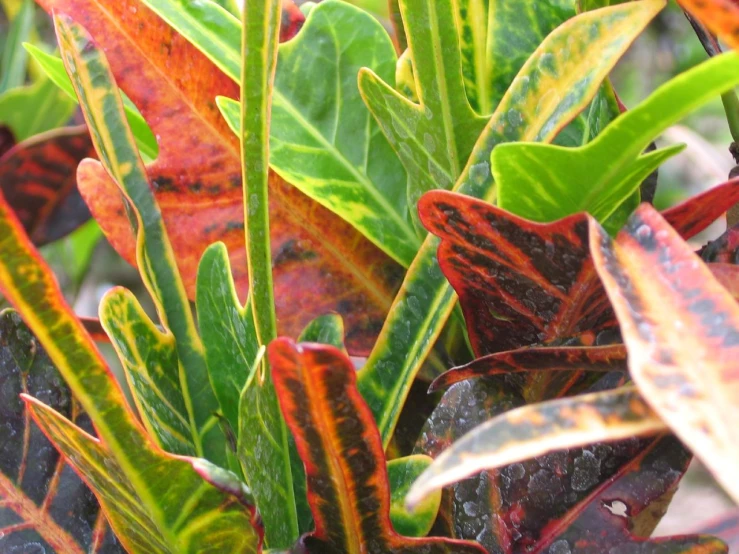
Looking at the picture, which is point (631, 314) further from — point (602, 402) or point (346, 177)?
point (346, 177)

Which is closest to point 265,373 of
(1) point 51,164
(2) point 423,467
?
(2) point 423,467

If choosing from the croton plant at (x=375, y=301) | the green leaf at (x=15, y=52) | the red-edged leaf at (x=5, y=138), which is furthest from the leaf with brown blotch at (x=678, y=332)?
the green leaf at (x=15, y=52)

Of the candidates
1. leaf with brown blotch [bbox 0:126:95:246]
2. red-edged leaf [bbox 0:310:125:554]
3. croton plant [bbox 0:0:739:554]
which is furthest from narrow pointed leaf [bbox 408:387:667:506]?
leaf with brown blotch [bbox 0:126:95:246]

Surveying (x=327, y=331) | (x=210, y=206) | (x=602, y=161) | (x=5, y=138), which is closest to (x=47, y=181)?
(x=5, y=138)

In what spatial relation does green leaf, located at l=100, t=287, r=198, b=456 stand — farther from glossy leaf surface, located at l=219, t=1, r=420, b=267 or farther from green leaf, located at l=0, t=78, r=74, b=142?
green leaf, located at l=0, t=78, r=74, b=142

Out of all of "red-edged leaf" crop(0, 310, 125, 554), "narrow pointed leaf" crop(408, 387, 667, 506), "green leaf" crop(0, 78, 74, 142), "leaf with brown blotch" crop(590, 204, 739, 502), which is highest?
"leaf with brown blotch" crop(590, 204, 739, 502)

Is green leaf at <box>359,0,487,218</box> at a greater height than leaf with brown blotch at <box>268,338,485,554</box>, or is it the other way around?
green leaf at <box>359,0,487,218</box>

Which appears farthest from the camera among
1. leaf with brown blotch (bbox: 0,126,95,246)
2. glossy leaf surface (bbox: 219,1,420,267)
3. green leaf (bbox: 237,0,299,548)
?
leaf with brown blotch (bbox: 0,126,95,246)
